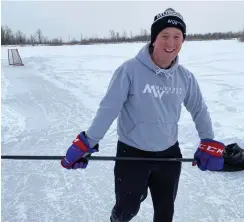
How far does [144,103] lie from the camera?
5.58ft

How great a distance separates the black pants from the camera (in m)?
1.85

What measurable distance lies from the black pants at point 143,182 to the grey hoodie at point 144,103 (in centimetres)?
10

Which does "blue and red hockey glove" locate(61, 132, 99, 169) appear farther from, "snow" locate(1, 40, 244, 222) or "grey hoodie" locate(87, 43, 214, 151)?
"snow" locate(1, 40, 244, 222)

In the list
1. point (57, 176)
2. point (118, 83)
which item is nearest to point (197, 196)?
point (57, 176)

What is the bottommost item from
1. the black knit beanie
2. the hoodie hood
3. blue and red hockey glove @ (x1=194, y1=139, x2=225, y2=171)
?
blue and red hockey glove @ (x1=194, y1=139, x2=225, y2=171)

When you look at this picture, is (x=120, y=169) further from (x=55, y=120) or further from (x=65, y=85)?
(x=65, y=85)

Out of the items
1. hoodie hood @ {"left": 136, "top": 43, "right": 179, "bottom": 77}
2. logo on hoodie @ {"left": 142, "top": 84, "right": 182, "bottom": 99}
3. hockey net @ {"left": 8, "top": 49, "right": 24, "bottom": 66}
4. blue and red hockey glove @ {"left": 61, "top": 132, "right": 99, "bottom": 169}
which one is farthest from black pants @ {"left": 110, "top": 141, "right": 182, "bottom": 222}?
hockey net @ {"left": 8, "top": 49, "right": 24, "bottom": 66}

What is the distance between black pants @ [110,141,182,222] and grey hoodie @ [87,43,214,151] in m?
0.10

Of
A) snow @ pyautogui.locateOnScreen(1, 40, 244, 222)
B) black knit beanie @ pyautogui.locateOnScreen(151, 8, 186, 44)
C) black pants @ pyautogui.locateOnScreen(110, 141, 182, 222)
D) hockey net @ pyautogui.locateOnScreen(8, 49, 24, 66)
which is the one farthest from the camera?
hockey net @ pyautogui.locateOnScreen(8, 49, 24, 66)

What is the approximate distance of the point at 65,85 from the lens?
8453 millimetres

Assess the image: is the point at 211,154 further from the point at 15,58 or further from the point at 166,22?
the point at 15,58

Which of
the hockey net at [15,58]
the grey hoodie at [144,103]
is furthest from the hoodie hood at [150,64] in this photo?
the hockey net at [15,58]

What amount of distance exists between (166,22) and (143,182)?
0.97 m

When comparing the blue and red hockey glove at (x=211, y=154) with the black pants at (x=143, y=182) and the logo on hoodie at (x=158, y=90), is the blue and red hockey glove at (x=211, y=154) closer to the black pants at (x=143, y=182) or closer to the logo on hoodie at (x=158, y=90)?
the black pants at (x=143, y=182)
